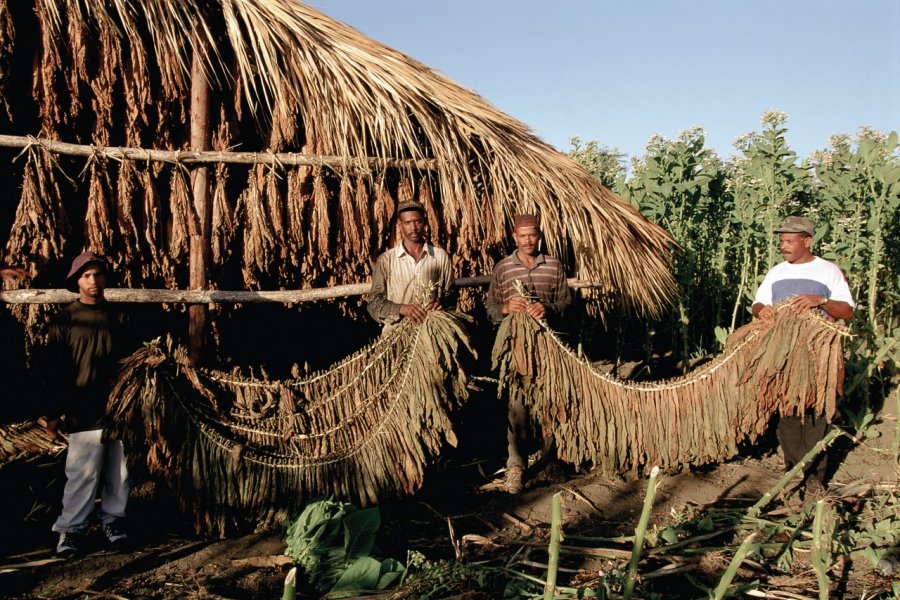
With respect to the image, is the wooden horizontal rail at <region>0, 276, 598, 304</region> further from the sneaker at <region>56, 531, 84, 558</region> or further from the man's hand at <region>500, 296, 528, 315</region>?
the sneaker at <region>56, 531, 84, 558</region>

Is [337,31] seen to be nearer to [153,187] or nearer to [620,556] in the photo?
[153,187]

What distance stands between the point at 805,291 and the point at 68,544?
423cm

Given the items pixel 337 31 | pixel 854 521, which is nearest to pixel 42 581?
pixel 337 31

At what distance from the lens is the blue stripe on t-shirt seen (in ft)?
14.0

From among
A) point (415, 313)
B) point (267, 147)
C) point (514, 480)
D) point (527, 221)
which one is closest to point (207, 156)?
point (267, 147)

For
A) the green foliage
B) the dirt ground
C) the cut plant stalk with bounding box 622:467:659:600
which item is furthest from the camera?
the green foliage

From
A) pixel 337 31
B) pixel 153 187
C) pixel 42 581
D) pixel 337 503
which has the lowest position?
pixel 42 581

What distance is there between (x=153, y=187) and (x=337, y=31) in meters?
1.55

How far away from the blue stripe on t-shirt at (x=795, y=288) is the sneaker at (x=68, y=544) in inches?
157

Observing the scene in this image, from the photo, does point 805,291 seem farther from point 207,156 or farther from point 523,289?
point 207,156

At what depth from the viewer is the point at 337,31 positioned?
15.4 ft

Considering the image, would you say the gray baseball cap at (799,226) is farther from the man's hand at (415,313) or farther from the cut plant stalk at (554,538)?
the cut plant stalk at (554,538)

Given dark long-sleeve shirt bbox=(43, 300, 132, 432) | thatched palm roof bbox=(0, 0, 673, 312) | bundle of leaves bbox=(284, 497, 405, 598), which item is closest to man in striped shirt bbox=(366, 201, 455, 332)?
thatched palm roof bbox=(0, 0, 673, 312)

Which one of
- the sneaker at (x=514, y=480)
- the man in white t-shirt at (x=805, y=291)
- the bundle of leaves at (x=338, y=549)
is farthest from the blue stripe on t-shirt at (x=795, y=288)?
the bundle of leaves at (x=338, y=549)
